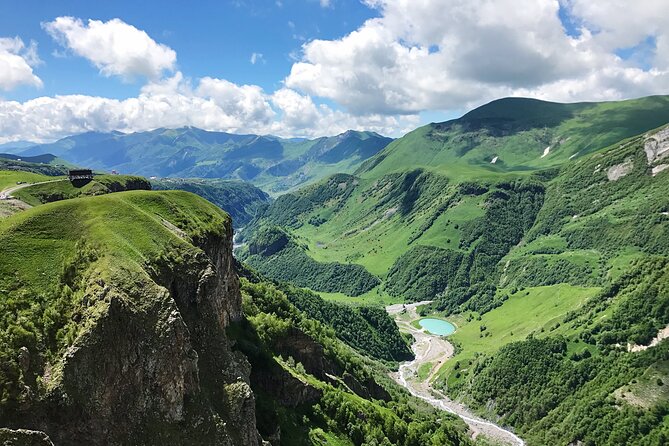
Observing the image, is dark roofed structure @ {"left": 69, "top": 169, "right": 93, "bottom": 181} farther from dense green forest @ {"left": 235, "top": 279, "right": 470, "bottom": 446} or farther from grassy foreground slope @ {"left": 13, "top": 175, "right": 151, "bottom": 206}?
dense green forest @ {"left": 235, "top": 279, "right": 470, "bottom": 446}

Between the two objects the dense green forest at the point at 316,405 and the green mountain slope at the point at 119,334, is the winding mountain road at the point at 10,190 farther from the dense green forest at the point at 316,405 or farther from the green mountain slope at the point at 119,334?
the dense green forest at the point at 316,405

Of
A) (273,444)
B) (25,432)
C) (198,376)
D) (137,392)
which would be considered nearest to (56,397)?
(25,432)

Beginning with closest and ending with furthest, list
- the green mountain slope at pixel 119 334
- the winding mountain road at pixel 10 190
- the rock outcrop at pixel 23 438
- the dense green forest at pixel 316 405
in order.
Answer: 1. the rock outcrop at pixel 23 438
2. the green mountain slope at pixel 119 334
3. the dense green forest at pixel 316 405
4. the winding mountain road at pixel 10 190

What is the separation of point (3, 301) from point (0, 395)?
12.7 meters

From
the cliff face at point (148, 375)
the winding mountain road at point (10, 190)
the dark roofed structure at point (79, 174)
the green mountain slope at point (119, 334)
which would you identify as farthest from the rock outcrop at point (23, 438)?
the dark roofed structure at point (79, 174)

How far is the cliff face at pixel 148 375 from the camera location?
54.4m

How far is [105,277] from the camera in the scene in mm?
62594

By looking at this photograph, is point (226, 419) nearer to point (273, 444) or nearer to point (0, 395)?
point (273, 444)

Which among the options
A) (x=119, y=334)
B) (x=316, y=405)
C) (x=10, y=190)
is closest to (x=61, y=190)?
(x=10, y=190)

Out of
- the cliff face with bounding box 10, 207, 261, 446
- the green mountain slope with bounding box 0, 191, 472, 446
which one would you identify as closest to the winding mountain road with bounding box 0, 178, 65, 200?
A: the green mountain slope with bounding box 0, 191, 472, 446

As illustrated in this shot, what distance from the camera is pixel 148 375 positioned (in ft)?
202

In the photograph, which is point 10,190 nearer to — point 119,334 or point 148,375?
point 119,334

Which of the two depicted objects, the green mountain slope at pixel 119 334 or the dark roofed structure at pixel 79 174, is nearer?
the green mountain slope at pixel 119 334

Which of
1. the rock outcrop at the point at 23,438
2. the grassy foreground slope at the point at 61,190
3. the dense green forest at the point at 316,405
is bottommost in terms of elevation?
the dense green forest at the point at 316,405
